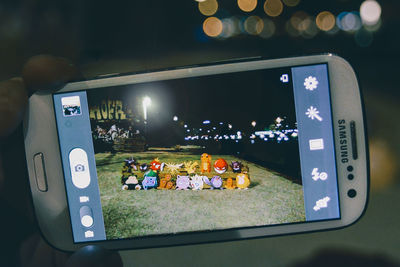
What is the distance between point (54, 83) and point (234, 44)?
684 millimetres

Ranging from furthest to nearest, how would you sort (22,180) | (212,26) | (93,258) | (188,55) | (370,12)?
1. (370,12)
2. (212,26)
3. (188,55)
4. (22,180)
5. (93,258)

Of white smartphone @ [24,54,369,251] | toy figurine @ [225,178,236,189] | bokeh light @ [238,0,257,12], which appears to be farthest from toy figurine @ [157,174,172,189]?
bokeh light @ [238,0,257,12]

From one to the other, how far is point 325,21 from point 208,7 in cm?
52

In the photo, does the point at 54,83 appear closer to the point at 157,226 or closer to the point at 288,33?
the point at 157,226

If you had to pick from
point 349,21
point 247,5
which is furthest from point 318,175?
point 349,21

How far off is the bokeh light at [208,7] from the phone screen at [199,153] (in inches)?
28.4

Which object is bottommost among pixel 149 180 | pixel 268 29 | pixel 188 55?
pixel 149 180

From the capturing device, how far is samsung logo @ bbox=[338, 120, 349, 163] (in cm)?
47

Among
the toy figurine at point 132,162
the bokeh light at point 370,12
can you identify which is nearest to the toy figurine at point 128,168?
the toy figurine at point 132,162

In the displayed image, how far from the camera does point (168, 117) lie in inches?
19.1

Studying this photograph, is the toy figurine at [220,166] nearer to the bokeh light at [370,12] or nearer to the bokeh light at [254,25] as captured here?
the bokeh light at [254,25]

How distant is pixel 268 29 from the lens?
3.65ft

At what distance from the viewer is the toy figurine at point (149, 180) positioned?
20.0 inches

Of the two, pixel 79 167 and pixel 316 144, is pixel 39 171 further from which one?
pixel 316 144
